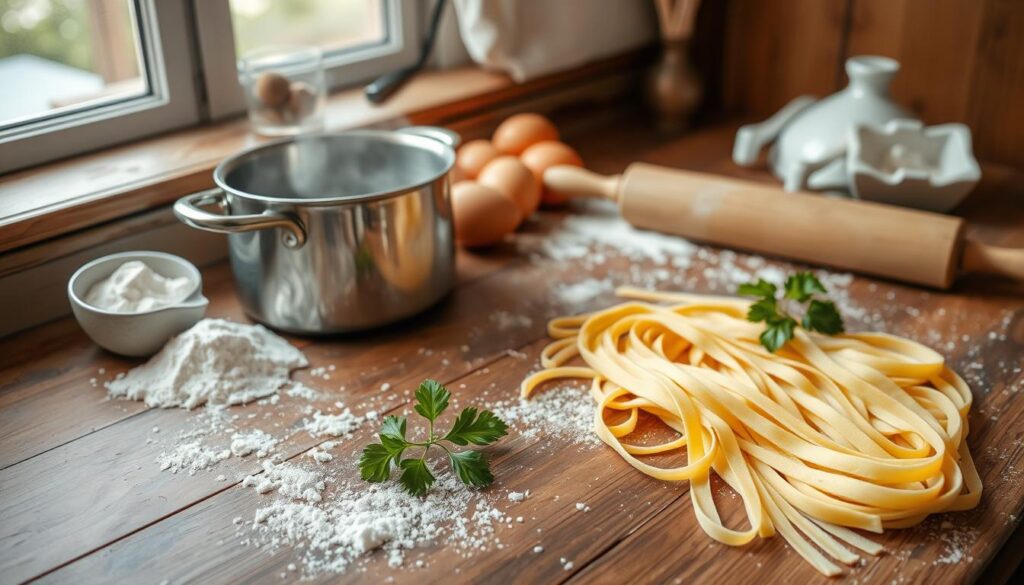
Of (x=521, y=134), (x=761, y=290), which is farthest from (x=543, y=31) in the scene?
(x=761, y=290)

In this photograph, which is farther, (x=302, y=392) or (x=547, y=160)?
(x=547, y=160)

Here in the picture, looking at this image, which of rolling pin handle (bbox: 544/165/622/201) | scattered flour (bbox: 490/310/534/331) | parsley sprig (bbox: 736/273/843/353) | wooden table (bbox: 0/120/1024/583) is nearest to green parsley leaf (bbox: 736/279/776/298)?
parsley sprig (bbox: 736/273/843/353)

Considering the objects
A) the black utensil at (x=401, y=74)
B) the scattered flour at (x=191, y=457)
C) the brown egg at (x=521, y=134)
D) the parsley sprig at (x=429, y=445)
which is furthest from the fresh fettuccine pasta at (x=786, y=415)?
the black utensil at (x=401, y=74)

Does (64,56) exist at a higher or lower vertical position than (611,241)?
higher

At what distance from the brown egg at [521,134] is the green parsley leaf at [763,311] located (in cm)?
57

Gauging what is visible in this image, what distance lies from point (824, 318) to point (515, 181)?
A: 48 cm

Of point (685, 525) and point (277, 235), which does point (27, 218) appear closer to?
point (277, 235)

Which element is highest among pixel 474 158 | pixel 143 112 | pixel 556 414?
pixel 143 112

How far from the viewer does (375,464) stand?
85 centimetres

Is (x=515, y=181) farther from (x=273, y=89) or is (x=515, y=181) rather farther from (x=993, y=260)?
(x=993, y=260)

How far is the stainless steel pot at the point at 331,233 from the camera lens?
101cm

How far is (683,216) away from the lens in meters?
1.32

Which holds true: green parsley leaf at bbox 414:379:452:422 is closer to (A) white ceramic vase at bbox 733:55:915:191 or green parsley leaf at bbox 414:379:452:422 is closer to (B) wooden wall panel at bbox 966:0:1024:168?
(A) white ceramic vase at bbox 733:55:915:191

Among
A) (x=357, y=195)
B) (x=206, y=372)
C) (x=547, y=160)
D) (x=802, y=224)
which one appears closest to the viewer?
(x=206, y=372)
